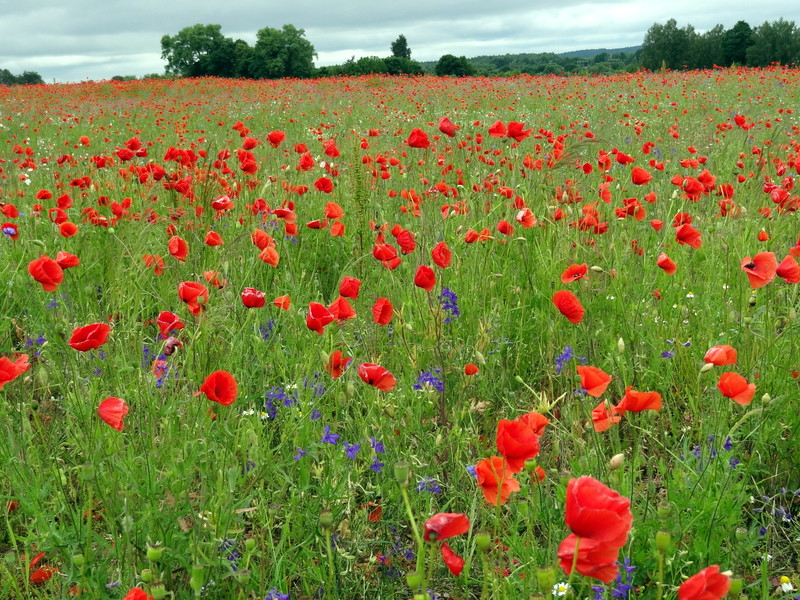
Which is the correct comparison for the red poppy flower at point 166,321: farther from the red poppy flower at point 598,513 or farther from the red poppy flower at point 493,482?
the red poppy flower at point 598,513

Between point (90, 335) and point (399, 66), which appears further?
point (399, 66)

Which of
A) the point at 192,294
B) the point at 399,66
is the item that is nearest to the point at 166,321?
the point at 192,294

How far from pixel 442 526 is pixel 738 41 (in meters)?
56.5

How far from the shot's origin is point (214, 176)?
150 inches

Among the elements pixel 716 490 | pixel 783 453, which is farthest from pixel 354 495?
Result: pixel 783 453

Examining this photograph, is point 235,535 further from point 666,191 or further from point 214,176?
point 666,191

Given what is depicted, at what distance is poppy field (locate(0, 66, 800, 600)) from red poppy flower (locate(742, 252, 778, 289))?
0.01m

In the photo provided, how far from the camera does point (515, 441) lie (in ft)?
3.96

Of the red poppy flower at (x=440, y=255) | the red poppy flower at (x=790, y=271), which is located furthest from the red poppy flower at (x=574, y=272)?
the red poppy flower at (x=790, y=271)

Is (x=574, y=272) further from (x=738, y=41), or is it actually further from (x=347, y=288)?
(x=738, y=41)

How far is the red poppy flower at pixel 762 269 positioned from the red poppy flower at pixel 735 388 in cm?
52

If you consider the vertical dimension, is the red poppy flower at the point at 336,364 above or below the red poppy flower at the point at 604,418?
above

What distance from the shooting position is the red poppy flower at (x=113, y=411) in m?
1.44

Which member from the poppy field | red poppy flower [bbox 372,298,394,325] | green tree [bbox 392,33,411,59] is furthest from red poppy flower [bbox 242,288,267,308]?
green tree [bbox 392,33,411,59]
